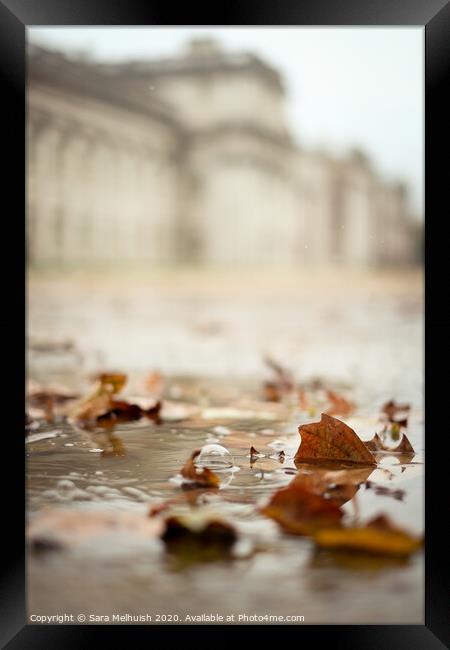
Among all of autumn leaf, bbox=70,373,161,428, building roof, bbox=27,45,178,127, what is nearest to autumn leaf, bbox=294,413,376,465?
autumn leaf, bbox=70,373,161,428

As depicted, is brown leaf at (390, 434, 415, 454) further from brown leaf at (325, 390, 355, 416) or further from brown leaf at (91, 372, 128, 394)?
brown leaf at (91, 372, 128, 394)

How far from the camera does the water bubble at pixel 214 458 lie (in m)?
1.02

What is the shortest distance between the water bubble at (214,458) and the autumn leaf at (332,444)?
0.35 ft

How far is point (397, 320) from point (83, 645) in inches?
121

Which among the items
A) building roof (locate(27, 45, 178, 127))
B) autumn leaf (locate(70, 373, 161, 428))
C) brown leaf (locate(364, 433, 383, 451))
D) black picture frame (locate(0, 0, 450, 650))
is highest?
building roof (locate(27, 45, 178, 127))

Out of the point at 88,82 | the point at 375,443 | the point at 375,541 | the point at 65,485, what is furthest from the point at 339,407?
the point at 88,82

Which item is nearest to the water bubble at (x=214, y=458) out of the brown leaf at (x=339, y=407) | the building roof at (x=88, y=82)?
the brown leaf at (x=339, y=407)

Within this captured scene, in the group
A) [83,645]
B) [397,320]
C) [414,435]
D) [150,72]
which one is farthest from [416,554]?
[150,72]

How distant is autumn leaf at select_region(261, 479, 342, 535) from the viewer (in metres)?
0.72

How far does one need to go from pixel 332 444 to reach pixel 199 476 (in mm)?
230

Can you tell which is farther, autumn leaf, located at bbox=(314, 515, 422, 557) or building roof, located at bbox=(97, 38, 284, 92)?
building roof, located at bbox=(97, 38, 284, 92)

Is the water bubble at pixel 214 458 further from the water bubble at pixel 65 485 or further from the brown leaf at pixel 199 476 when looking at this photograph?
the water bubble at pixel 65 485

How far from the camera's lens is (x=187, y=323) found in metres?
3.77

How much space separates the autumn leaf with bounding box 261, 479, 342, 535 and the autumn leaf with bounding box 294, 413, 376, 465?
27cm
